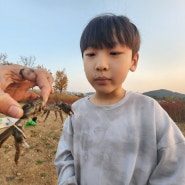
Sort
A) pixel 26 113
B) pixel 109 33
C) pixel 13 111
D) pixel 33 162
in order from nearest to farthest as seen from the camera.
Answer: pixel 13 111 → pixel 26 113 → pixel 109 33 → pixel 33 162

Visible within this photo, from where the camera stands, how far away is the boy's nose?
1.84 m

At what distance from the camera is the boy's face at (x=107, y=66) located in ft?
6.13

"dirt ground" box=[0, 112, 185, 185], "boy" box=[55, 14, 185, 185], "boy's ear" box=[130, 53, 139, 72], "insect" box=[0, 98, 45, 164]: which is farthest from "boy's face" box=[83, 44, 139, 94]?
"dirt ground" box=[0, 112, 185, 185]

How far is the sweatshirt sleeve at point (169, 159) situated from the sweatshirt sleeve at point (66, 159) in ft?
1.98

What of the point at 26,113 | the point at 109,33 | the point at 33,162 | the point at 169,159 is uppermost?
the point at 109,33

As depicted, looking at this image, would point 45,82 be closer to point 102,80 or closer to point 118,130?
point 102,80

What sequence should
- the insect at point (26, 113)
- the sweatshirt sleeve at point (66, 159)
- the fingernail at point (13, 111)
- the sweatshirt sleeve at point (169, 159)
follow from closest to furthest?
the fingernail at point (13, 111) → the insect at point (26, 113) → the sweatshirt sleeve at point (169, 159) → the sweatshirt sleeve at point (66, 159)

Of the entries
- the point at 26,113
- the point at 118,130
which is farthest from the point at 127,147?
the point at 26,113

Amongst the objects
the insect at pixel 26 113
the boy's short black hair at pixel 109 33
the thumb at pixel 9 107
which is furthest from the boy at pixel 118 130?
the thumb at pixel 9 107

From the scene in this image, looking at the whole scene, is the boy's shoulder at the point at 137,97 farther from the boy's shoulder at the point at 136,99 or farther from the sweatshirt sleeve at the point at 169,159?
the sweatshirt sleeve at the point at 169,159

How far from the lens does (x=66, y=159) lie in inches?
85.0

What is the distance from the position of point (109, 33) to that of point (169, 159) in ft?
3.18

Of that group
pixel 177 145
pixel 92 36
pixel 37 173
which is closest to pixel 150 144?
pixel 177 145

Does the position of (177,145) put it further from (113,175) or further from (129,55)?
(129,55)
